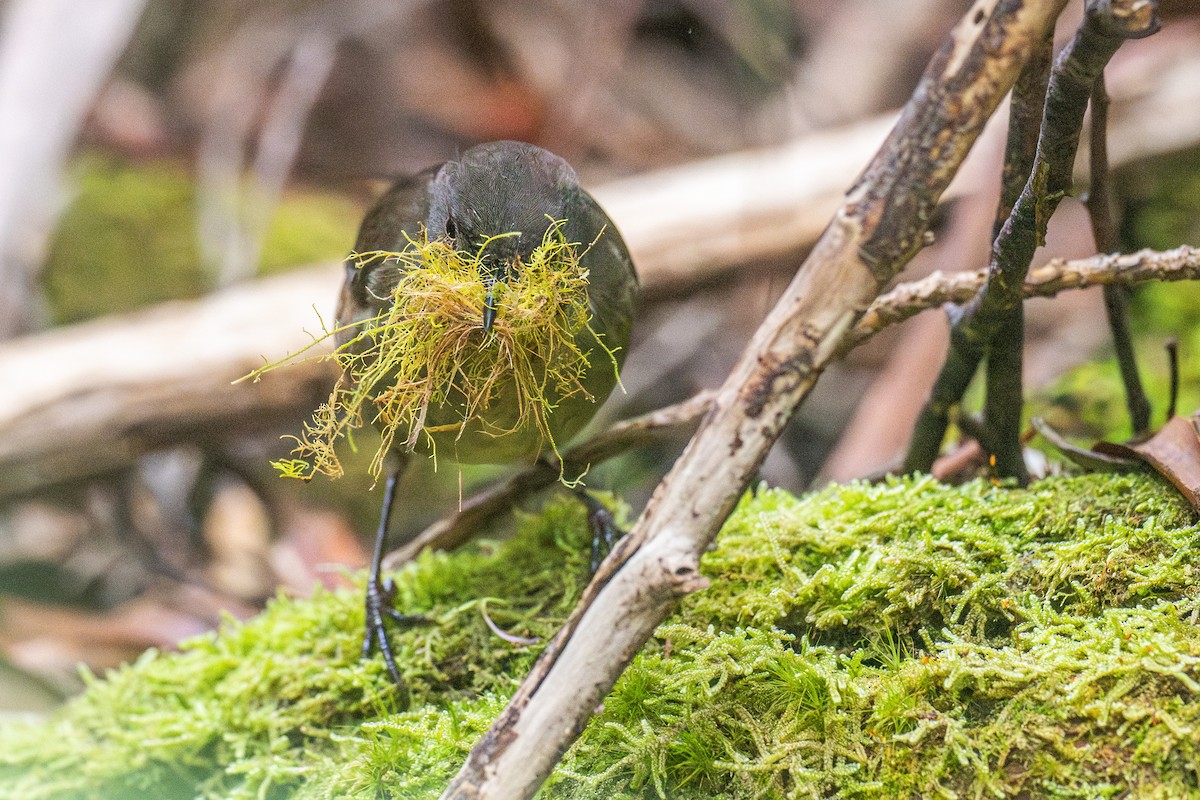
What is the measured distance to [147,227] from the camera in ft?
18.9

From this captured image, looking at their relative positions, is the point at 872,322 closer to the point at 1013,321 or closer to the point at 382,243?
the point at 1013,321

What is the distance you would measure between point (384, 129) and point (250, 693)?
5379 millimetres

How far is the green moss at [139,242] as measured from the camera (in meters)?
5.36

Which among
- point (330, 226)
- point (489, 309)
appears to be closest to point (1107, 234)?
point (489, 309)

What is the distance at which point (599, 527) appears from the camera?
8.10 ft

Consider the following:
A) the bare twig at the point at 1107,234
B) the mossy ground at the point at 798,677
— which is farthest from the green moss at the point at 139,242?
the bare twig at the point at 1107,234

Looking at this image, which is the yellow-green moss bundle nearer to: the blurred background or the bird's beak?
the bird's beak

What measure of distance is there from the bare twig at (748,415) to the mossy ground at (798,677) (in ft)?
0.93

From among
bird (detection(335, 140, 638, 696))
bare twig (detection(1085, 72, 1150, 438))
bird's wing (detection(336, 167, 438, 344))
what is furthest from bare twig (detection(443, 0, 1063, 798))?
bird's wing (detection(336, 167, 438, 344))

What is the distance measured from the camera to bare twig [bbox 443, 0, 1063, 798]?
123 cm

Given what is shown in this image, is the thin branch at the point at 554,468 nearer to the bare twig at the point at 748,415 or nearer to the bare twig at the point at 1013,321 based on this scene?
the bare twig at the point at 1013,321

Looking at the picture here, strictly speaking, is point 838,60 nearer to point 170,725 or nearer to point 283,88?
point 283,88

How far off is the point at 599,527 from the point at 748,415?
3.98 feet

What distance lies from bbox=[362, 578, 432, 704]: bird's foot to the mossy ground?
1.8 inches
